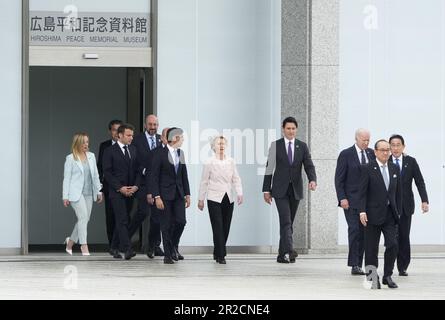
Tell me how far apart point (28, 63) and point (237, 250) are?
4.39 m

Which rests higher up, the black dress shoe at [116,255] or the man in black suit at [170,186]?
the man in black suit at [170,186]

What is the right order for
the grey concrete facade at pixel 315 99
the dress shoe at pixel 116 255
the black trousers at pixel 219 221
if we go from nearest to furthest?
the black trousers at pixel 219 221 < the dress shoe at pixel 116 255 < the grey concrete facade at pixel 315 99

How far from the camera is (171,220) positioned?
19484mm

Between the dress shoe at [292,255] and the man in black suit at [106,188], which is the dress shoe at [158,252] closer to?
the man in black suit at [106,188]

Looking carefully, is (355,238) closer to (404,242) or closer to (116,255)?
(404,242)

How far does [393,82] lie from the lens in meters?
22.2

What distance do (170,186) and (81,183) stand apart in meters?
2.07

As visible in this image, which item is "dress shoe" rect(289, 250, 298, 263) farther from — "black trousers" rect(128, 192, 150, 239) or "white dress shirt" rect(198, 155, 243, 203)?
"black trousers" rect(128, 192, 150, 239)

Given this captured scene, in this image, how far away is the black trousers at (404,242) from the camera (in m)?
17.4

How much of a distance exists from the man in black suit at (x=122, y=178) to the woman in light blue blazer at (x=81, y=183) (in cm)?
60

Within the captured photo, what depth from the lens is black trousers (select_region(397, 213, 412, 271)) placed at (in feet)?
57.1

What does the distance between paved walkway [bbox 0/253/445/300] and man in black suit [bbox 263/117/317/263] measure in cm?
45

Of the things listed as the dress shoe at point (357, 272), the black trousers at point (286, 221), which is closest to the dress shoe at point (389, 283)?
the dress shoe at point (357, 272)
